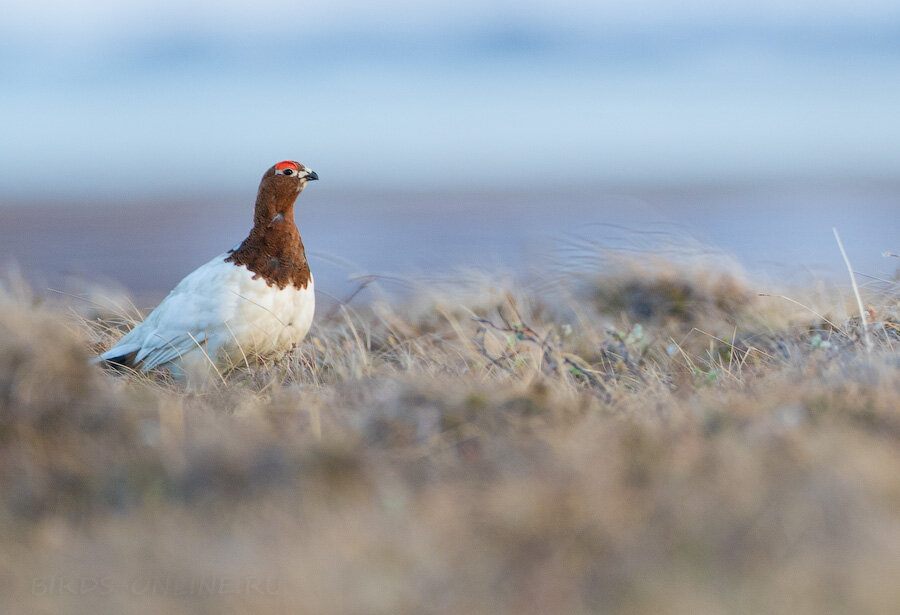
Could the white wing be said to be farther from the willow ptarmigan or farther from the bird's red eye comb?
the bird's red eye comb

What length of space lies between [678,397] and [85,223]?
119 ft

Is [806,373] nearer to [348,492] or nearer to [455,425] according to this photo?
[455,425]

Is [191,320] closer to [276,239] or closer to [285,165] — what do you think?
[276,239]

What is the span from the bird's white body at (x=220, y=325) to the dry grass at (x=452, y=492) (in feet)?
2.78

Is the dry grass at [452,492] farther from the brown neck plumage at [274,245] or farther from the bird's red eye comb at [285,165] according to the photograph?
the bird's red eye comb at [285,165]

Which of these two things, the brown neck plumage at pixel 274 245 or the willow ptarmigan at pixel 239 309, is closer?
the willow ptarmigan at pixel 239 309

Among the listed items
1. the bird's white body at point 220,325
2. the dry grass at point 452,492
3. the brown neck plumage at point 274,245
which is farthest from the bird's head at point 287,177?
the dry grass at point 452,492

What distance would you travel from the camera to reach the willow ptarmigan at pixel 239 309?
13.3ft

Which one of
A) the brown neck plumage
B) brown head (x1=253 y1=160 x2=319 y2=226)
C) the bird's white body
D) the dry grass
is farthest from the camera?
brown head (x1=253 y1=160 x2=319 y2=226)

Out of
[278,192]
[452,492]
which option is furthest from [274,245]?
[452,492]

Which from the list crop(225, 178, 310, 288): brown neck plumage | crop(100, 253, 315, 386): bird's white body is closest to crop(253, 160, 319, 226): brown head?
crop(225, 178, 310, 288): brown neck plumage

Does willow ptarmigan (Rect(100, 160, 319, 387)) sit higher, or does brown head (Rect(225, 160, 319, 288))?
brown head (Rect(225, 160, 319, 288))

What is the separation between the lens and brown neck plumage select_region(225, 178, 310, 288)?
165 inches

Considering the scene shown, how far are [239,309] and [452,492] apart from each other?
7.38ft
